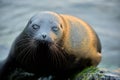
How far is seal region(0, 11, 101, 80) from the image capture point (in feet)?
35.0

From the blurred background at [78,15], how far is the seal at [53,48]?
15.4 ft

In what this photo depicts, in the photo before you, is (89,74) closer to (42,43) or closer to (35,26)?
(42,43)

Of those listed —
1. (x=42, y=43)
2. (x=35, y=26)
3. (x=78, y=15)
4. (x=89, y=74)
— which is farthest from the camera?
(x=78, y=15)

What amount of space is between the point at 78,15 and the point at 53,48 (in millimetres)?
8799

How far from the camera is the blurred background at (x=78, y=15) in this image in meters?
17.4

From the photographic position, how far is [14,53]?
37.4ft

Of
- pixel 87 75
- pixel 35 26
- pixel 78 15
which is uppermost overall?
pixel 78 15

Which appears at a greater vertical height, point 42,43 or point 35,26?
point 35,26

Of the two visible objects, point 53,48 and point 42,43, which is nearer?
point 42,43

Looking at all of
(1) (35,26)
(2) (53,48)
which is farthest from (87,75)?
(1) (35,26)

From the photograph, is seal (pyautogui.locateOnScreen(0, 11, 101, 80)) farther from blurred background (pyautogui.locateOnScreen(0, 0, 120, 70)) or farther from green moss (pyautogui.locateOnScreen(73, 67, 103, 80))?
blurred background (pyautogui.locateOnScreen(0, 0, 120, 70))

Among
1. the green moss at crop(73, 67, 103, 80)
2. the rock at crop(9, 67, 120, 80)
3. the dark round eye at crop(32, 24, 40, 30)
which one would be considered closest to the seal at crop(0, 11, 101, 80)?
the dark round eye at crop(32, 24, 40, 30)

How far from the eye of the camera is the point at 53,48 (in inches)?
418

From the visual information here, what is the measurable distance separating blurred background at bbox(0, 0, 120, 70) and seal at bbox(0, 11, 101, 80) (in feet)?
15.4
